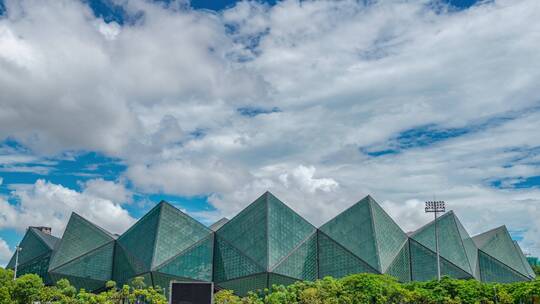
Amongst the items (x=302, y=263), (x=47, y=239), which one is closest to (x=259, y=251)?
(x=302, y=263)

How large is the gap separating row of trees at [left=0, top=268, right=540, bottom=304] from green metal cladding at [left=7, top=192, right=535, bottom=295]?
→ 29.3 ft

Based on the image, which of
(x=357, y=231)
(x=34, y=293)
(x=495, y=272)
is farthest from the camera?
(x=495, y=272)

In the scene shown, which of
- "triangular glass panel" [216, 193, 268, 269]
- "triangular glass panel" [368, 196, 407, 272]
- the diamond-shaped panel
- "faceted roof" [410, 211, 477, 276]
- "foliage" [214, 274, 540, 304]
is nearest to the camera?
"foliage" [214, 274, 540, 304]

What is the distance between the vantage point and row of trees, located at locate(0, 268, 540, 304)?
4944 cm

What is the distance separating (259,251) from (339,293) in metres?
14.8

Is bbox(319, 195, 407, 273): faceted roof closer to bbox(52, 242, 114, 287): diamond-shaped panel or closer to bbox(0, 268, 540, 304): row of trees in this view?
bbox(0, 268, 540, 304): row of trees

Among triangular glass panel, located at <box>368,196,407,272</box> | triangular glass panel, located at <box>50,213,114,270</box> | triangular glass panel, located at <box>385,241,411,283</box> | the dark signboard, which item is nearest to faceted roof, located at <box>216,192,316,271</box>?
triangular glass panel, located at <box>368,196,407,272</box>

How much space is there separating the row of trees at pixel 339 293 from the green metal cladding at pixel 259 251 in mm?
8938

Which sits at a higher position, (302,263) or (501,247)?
(501,247)

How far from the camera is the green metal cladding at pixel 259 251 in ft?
213

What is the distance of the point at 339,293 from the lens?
172 ft

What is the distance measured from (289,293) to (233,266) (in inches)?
590

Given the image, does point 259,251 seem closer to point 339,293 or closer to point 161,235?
point 161,235

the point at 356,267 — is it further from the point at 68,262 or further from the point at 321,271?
the point at 68,262
